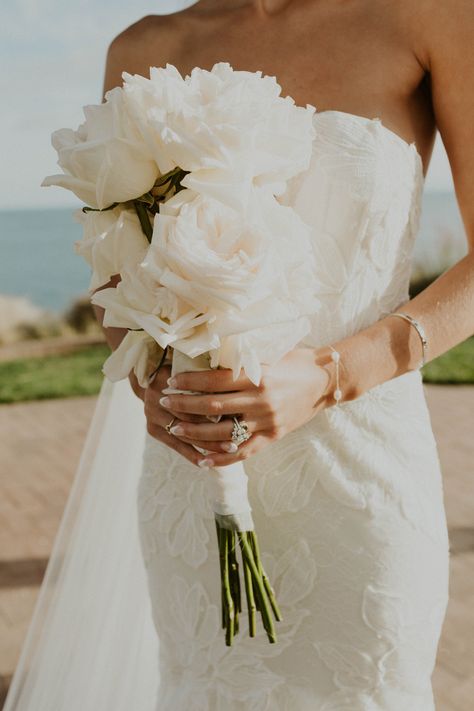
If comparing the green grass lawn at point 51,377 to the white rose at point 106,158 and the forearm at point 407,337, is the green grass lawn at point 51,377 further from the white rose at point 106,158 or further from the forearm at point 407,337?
the white rose at point 106,158

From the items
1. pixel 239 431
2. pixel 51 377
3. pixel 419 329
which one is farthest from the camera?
pixel 51 377

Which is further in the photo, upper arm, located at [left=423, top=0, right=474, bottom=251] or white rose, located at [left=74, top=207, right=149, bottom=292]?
upper arm, located at [left=423, top=0, right=474, bottom=251]

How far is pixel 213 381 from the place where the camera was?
1.44 meters

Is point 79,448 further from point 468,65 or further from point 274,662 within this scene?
point 468,65

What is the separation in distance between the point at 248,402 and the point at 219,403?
0.06 m

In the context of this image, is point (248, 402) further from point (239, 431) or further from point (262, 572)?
point (262, 572)

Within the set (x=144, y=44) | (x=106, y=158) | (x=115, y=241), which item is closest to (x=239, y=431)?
(x=115, y=241)

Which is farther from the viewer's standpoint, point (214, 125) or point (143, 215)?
point (143, 215)

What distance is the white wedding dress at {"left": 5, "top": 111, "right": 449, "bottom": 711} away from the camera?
1.69 metres

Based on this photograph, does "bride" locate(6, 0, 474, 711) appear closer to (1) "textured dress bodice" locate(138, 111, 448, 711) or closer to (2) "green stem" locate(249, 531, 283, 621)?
(1) "textured dress bodice" locate(138, 111, 448, 711)

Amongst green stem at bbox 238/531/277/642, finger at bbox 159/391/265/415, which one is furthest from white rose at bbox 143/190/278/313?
green stem at bbox 238/531/277/642

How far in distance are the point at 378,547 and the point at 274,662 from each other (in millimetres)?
376

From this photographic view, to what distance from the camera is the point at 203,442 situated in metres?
1.51

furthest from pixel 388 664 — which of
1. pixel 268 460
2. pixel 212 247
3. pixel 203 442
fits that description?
pixel 212 247
